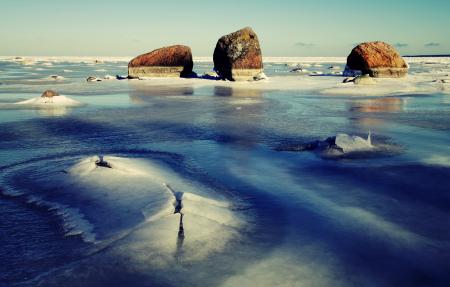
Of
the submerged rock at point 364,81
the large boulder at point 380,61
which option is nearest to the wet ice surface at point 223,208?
the submerged rock at point 364,81

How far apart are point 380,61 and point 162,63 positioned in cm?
1361

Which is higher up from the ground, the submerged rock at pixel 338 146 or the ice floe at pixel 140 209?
the submerged rock at pixel 338 146

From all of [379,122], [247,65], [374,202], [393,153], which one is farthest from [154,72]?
[374,202]

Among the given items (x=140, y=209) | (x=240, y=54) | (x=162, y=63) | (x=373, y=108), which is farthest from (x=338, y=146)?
(x=162, y=63)

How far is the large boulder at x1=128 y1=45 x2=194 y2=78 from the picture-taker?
2572 cm

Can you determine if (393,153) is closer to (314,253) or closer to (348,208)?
(348,208)

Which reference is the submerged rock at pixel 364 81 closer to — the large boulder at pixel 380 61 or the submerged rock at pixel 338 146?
the large boulder at pixel 380 61

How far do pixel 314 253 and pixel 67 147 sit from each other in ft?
15.3

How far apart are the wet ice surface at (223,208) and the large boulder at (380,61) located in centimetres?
1788

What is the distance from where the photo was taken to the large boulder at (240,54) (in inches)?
910

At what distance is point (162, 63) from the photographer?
25859mm

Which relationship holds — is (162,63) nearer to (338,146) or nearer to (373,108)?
(373,108)

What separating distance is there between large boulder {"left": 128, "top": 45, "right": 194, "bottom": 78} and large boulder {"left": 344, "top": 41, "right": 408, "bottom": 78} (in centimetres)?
1093

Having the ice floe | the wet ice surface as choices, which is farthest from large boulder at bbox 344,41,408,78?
the ice floe
